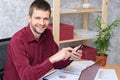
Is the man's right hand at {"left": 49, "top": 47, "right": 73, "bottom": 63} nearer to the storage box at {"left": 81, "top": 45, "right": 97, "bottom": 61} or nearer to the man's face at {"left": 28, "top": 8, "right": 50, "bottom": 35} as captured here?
the man's face at {"left": 28, "top": 8, "right": 50, "bottom": 35}

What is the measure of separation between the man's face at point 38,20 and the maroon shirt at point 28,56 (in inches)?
2.4

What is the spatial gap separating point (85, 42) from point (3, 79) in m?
1.22

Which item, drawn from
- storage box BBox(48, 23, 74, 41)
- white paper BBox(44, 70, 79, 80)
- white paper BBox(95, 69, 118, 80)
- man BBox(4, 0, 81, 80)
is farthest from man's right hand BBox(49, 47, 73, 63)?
storage box BBox(48, 23, 74, 41)

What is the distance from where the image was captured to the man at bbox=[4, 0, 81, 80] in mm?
1479

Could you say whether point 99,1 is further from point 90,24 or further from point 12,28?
point 12,28

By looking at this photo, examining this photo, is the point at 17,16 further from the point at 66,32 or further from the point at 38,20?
the point at 38,20

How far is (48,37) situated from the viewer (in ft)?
6.03

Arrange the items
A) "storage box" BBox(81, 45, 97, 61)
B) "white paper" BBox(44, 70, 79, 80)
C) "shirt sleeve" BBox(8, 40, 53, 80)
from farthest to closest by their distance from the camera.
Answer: "storage box" BBox(81, 45, 97, 61) → "white paper" BBox(44, 70, 79, 80) → "shirt sleeve" BBox(8, 40, 53, 80)

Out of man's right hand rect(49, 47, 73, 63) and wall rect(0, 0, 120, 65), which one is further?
wall rect(0, 0, 120, 65)

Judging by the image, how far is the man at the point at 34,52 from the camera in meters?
1.48

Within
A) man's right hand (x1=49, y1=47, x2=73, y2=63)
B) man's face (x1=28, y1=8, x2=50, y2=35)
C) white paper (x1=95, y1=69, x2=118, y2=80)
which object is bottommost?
white paper (x1=95, y1=69, x2=118, y2=80)

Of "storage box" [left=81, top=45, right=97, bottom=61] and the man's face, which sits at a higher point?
the man's face

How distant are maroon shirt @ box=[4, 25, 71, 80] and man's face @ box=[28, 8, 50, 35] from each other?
6cm

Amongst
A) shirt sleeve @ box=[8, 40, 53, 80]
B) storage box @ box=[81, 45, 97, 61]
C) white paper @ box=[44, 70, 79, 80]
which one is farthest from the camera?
storage box @ box=[81, 45, 97, 61]
